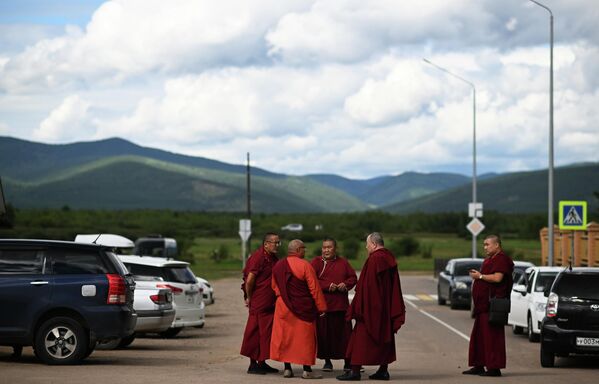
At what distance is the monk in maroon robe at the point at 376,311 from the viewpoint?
17.2m

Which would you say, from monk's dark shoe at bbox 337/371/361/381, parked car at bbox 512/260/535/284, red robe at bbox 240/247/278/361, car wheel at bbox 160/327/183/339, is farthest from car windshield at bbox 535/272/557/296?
monk's dark shoe at bbox 337/371/361/381

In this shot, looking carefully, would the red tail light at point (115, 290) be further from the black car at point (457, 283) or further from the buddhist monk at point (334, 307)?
the black car at point (457, 283)

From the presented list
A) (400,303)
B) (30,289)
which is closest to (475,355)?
(400,303)

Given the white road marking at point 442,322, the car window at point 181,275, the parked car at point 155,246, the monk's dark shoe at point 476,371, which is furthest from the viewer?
the parked car at point 155,246

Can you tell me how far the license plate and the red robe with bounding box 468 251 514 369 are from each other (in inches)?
67.2

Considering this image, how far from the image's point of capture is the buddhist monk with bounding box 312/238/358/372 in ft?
59.7

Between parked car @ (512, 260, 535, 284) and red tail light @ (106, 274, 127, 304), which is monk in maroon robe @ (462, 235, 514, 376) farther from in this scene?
parked car @ (512, 260, 535, 284)

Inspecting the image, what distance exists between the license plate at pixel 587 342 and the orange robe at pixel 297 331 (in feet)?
14.8

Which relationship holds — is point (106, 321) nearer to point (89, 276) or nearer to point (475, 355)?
point (89, 276)

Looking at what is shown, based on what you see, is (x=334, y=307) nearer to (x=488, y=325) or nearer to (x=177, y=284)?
(x=488, y=325)

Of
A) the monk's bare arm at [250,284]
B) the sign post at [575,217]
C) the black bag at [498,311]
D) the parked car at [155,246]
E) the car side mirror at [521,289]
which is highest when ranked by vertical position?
the sign post at [575,217]

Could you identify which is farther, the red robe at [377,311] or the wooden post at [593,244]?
the wooden post at [593,244]

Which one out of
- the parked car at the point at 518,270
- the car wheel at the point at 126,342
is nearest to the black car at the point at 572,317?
the car wheel at the point at 126,342

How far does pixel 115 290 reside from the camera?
18141 millimetres
